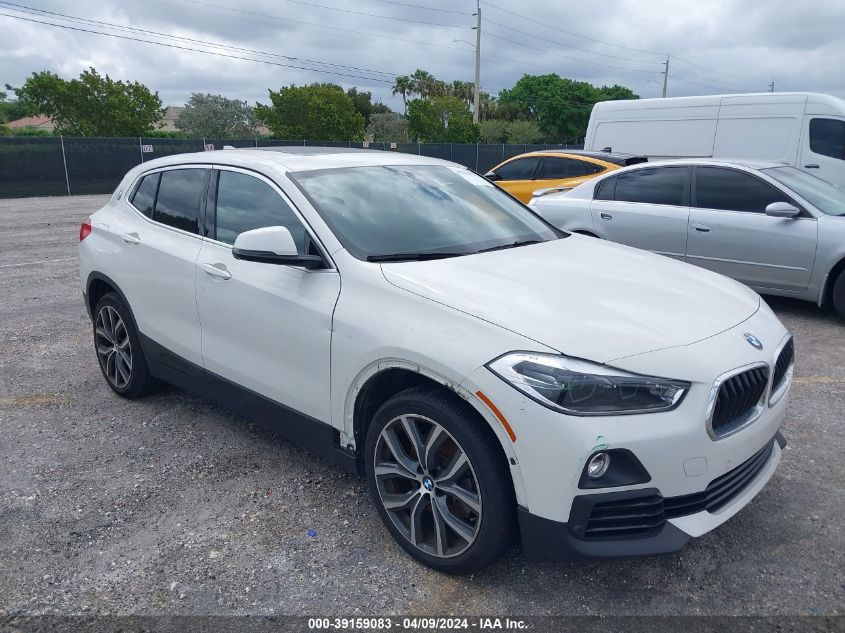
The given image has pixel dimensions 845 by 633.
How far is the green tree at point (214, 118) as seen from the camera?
55.7 meters

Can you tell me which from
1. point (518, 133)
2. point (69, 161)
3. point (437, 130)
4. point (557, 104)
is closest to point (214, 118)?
point (437, 130)

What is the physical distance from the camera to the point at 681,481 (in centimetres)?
241

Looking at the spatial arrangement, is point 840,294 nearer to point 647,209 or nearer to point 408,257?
point 647,209

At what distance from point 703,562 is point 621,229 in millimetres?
5185

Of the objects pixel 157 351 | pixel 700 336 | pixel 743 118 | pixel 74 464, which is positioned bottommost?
pixel 74 464

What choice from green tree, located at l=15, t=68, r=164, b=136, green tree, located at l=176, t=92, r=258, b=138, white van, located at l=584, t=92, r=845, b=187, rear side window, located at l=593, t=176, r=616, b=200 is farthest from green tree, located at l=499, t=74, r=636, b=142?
rear side window, located at l=593, t=176, r=616, b=200

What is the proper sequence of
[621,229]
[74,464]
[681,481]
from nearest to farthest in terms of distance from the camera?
[681,481] < [74,464] < [621,229]

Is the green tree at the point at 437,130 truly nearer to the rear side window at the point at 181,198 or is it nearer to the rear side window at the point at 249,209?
the rear side window at the point at 181,198

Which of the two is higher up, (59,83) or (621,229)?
(59,83)

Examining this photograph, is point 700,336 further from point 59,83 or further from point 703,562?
point 59,83

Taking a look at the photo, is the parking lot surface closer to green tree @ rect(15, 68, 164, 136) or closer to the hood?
the hood

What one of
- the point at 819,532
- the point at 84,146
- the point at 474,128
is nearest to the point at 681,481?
the point at 819,532

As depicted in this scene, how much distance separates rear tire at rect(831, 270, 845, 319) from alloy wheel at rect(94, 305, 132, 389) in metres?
6.08

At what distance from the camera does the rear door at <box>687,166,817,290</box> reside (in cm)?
648
